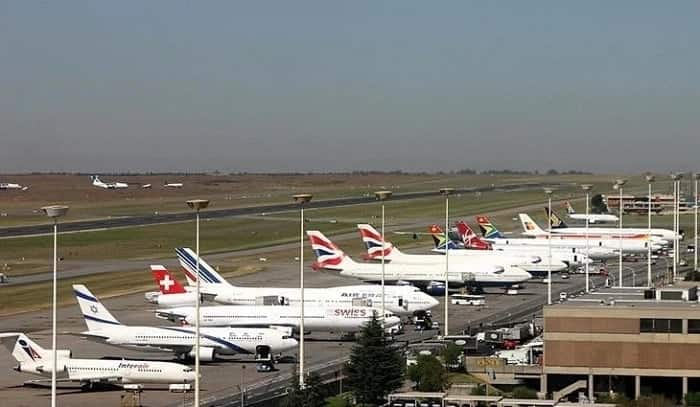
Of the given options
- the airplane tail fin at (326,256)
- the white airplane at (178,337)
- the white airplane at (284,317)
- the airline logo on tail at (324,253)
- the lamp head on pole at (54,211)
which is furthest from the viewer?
the airline logo on tail at (324,253)

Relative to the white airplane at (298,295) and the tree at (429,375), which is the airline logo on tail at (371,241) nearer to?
the white airplane at (298,295)

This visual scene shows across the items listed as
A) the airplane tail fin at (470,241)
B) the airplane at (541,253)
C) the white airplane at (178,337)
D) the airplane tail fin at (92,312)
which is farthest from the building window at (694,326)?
the airplane tail fin at (470,241)

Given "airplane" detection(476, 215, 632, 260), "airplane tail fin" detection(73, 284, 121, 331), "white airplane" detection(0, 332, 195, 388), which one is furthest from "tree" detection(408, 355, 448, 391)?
"airplane" detection(476, 215, 632, 260)

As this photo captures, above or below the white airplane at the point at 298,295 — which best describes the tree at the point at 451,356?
below

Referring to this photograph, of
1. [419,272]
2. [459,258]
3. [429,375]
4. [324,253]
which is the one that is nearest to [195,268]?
[324,253]

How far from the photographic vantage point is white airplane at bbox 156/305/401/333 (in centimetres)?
10069

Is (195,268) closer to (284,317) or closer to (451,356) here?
(284,317)

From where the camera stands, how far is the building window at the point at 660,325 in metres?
76.5

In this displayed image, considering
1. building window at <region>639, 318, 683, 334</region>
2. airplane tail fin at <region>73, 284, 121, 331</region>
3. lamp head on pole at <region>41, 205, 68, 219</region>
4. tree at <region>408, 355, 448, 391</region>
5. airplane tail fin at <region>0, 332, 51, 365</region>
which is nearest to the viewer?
lamp head on pole at <region>41, 205, 68, 219</region>

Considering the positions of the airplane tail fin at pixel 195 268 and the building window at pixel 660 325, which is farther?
the airplane tail fin at pixel 195 268

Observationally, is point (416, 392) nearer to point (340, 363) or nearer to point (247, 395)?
point (247, 395)

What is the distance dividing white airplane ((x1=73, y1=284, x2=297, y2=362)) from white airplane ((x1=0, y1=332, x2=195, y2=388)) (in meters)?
7.99

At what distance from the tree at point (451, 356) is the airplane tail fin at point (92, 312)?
880 inches

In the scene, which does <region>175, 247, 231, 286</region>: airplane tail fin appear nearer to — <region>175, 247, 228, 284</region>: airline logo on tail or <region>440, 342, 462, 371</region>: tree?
<region>175, 247, 228, 284</region>: airline logo on tail
